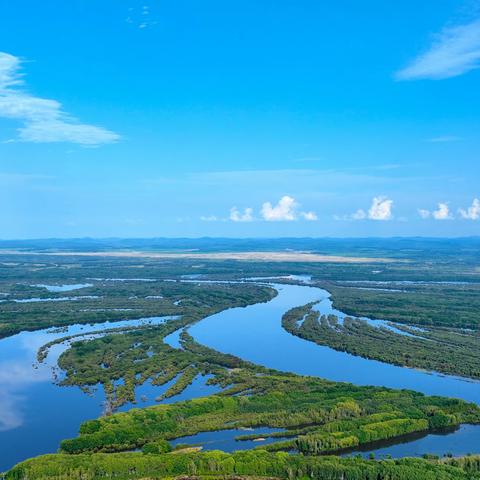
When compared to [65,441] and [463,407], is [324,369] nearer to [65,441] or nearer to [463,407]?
[463,407]

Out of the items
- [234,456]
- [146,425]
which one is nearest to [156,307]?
[146,425]

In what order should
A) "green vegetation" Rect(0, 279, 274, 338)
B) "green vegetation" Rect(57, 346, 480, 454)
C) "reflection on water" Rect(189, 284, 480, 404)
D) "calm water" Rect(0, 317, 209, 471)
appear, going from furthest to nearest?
"green vegetation" Rect(0, 279, 274, 338) < "reflection on water" Rect(189, 284, 480, 404) < "calm water" Rect(0, 317, 209, 471) < "green vegetation" Rect(57, 346, 480, 454)

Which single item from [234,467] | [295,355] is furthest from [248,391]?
[234,467]

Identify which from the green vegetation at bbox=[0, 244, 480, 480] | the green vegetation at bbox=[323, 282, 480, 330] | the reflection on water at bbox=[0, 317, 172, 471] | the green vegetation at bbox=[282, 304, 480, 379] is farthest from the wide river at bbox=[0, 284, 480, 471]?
the green vegetation at bbox=[323, 282, 480, 330]

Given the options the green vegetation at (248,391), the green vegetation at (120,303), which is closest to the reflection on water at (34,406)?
the green vegetation at (248,391)

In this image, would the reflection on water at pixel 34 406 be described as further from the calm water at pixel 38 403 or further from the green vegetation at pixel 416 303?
the green vegetation at pixel 416 303

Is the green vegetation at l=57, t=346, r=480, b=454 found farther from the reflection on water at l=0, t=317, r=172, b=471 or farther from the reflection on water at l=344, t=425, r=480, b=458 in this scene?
the reflection on water at l=0, t=317, r=172, b=471
